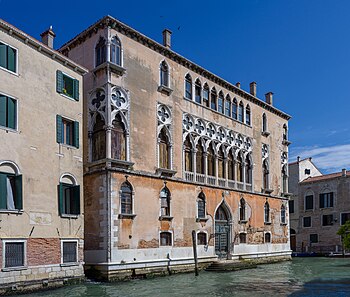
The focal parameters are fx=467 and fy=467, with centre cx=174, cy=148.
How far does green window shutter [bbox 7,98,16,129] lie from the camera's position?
14.5 m

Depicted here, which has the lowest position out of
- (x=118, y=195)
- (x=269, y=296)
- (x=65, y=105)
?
(x=269, y=296)

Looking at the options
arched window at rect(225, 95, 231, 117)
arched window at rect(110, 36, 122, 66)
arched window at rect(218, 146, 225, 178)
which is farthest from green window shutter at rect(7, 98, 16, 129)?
arched window at rect(225, 95, 231, 117)

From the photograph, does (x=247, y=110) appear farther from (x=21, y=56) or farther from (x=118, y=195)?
(x=21, y=56)

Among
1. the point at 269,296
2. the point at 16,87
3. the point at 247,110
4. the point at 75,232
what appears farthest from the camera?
the point at 247,110

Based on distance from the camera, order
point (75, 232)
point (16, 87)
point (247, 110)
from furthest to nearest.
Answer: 1. point (247, 110)
2. point (75, 232)
3. point (16, 87)

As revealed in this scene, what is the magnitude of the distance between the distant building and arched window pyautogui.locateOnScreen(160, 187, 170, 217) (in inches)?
866

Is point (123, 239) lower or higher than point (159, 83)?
lower

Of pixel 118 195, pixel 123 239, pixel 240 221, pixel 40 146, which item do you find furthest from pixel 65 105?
pixel 240 221

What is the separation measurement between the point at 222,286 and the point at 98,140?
759 centimetres

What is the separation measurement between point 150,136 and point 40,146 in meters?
6.07

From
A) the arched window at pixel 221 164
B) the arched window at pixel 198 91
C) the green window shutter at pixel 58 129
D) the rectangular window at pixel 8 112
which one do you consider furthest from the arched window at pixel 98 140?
the arched window at pixel 221 164

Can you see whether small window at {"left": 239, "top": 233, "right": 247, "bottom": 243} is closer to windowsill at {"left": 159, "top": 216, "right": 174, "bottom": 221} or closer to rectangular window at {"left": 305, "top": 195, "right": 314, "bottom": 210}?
windowsill at {"left": 159, "top": 216, "right": 174, "bottom": 221}

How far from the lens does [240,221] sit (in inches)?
1029

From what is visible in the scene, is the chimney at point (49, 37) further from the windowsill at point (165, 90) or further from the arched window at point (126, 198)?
the arched window at point (126, 198)
